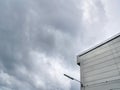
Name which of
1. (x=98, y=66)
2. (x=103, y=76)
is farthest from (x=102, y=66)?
(x=103, y=76)

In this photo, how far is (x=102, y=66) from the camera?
7.45 metres

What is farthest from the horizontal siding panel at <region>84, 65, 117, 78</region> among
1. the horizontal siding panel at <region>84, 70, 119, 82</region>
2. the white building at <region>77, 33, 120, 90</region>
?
the horizontal siding panel at <region>84, 70, 119, 82</region>

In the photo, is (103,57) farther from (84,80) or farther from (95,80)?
(84,80)

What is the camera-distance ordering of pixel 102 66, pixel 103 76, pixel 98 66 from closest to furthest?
pixel 103 76 → pixel 102 66 → pixel 98 66

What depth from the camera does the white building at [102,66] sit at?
6.68m

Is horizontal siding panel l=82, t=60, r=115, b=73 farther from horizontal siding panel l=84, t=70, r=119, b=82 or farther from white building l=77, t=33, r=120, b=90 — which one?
horizontal siding panel l=84, t=70, r=119, b=82

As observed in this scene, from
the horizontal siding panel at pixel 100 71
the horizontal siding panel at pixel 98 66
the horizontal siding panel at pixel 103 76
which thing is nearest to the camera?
the horizontal siding panel at pixel 103 76

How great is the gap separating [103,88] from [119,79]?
113 centimetres

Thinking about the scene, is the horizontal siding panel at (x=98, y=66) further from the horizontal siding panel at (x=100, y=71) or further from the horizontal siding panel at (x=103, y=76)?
the horizontal siding panel at (x=103, y=76)

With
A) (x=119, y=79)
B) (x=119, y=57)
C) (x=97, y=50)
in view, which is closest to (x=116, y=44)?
(x=119, y=57)

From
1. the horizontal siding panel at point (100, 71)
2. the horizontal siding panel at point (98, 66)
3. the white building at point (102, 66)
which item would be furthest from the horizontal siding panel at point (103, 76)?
the horizontal siding panel at point (98, 66)

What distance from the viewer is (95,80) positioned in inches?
295

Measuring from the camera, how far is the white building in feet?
21.9

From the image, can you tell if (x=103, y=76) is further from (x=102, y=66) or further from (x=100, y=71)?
(x=102, y=66)
